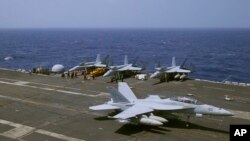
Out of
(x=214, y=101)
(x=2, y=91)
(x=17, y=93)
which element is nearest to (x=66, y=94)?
(x=17, y=93)

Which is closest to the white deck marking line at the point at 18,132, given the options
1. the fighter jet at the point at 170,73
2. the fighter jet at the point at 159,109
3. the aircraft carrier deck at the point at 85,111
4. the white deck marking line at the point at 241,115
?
the aircraft carrier deck at the point at 85,111

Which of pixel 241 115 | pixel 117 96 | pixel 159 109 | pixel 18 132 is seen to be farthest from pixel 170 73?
pixel 18 132

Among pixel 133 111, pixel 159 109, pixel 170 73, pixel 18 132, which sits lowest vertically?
pixel 18 132

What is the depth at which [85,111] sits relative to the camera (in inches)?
1544

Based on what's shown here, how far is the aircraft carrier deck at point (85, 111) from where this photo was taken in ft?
102

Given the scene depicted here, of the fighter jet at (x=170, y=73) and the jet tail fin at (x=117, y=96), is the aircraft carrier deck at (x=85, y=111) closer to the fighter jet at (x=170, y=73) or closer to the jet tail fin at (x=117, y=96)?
the fighter jet at (x=170, y=73)

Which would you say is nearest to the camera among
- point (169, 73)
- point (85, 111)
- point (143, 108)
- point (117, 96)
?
point (143, 108)

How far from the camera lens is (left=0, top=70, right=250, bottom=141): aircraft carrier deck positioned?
31188mm

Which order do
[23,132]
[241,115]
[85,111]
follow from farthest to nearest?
1. [85,111]
2. [241,115]
3. [23,132]

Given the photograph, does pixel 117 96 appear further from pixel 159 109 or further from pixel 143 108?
pixel 159 109

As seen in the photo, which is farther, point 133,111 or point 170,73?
point 170,73

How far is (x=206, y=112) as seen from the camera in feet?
105

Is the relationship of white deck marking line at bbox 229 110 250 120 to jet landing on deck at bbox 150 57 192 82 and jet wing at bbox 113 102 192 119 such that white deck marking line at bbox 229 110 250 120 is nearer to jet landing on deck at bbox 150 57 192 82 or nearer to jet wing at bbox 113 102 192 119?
jet wing at bbox 113 102 192 119

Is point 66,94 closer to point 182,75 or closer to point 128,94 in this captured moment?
point 128,94
